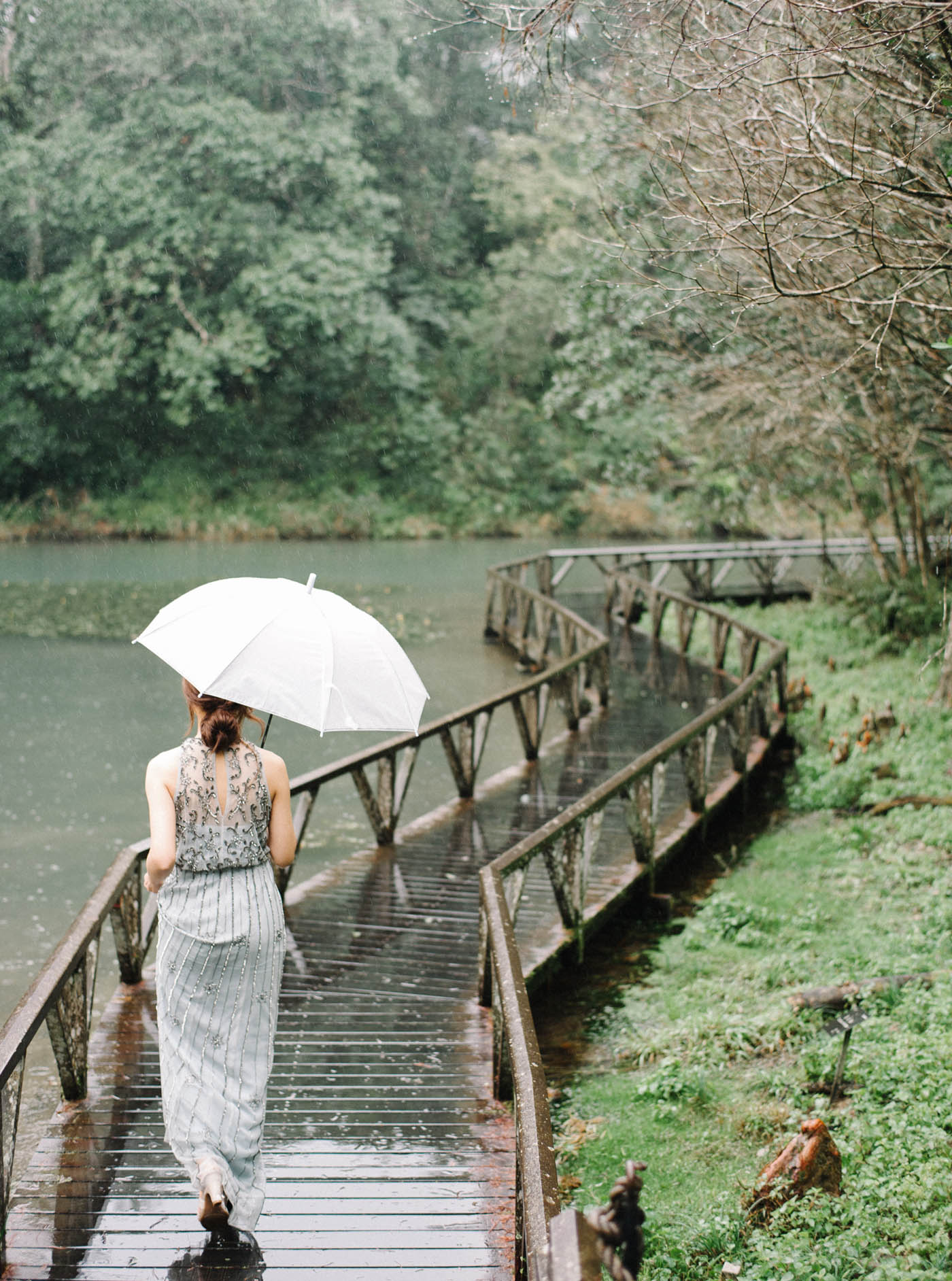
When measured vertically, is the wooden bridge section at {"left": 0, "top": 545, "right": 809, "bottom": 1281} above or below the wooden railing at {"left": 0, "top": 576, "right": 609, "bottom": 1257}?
below

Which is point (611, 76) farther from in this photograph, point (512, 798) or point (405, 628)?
point (405, 628)

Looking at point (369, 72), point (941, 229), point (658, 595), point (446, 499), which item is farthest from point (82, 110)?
point (941, 229)

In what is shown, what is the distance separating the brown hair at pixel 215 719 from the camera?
11.3 feet

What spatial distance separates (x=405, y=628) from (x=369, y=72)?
1923cm

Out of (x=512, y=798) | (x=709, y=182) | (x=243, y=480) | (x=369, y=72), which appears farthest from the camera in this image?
(x=243, y=480)

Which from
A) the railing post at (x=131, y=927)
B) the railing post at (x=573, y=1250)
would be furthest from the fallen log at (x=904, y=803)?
the railing post at (x=573, y=1250)

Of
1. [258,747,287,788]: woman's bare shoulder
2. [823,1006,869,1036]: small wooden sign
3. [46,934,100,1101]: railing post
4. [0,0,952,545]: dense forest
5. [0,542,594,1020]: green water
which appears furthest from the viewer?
[0,0,952,545]: dense forest

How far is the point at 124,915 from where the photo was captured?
544 cm

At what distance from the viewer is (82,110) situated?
28.6 meters

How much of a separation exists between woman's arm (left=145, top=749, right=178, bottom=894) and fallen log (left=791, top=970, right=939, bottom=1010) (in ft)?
12.6

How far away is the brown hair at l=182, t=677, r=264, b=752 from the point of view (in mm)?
3439

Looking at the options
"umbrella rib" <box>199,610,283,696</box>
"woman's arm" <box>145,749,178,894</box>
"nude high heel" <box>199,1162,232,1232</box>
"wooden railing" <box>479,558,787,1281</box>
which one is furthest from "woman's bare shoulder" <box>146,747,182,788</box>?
"wooden railing" <box>479,558,787,1281</box>

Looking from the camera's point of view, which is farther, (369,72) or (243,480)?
(243,480)

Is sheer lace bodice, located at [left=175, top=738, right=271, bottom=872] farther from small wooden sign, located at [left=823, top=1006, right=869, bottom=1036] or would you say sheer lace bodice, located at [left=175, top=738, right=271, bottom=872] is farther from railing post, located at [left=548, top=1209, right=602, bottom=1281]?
small wooden sign, located at [left=823, top=1006, right=869, bottom=1036]
